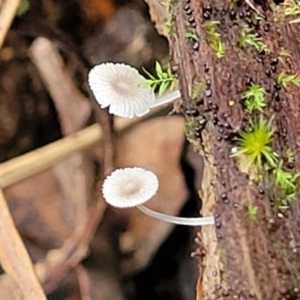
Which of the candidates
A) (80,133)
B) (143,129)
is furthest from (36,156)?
(143,129)

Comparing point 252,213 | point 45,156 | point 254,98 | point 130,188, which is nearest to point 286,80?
point 254,98

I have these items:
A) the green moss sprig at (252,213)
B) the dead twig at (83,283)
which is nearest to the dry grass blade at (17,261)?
the dead twig at (83,283)

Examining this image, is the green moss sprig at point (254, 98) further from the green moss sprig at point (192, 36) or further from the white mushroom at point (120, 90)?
the white mushroom at point (120, 90)

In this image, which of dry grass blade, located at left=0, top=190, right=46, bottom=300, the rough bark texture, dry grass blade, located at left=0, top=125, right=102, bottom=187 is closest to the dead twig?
dry grass blade, located at left=0, top=190, right=46, bottom=300

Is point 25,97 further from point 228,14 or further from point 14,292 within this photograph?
point 228,14

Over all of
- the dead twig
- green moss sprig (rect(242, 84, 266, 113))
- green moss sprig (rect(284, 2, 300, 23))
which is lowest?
the dead twig

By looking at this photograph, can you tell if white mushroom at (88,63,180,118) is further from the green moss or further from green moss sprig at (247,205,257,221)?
green moss sprig at (247,205,257,221)

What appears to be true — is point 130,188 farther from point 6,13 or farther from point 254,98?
point 6,13
